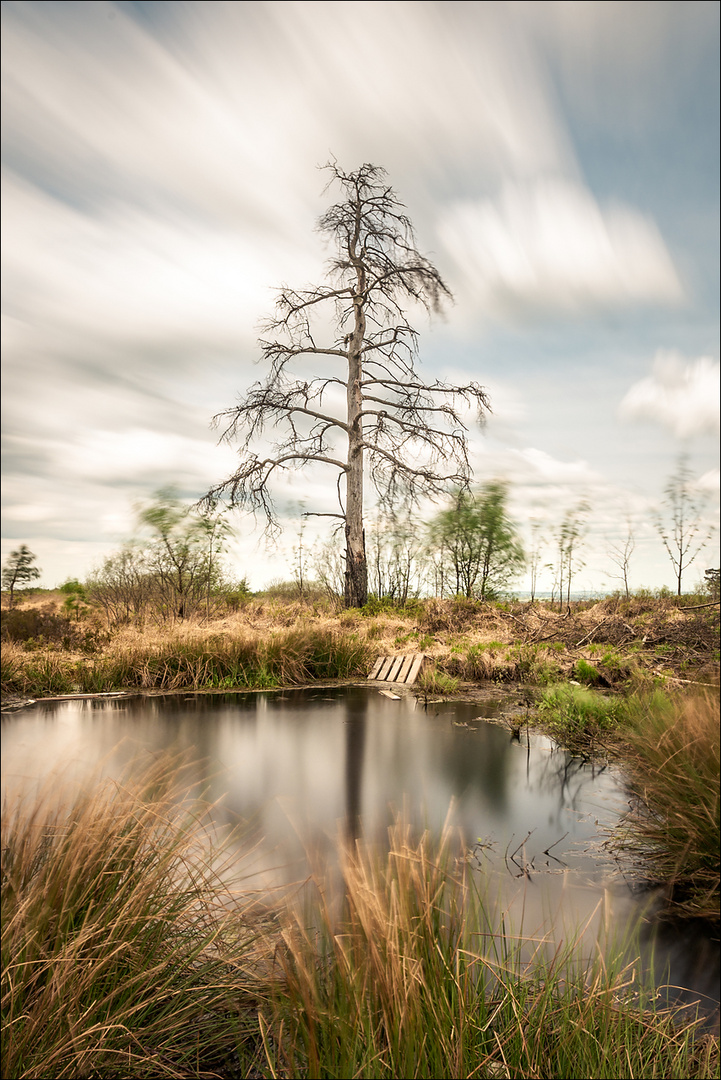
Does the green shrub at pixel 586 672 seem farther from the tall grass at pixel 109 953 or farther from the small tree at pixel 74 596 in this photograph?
the small tree at pixel 74 596

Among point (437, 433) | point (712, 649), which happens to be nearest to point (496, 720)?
point (712, 649)

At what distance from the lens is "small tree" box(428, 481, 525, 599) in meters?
17.6

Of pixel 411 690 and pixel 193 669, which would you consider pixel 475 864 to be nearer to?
pixel 411 690

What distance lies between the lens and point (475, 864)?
3.74 metres

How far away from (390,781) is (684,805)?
9.16 ft

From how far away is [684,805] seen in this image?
3.28 m

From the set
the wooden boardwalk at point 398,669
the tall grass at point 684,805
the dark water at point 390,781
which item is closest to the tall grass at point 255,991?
the dark water at point 390,781

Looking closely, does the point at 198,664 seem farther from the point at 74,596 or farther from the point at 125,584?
the point at 74,596

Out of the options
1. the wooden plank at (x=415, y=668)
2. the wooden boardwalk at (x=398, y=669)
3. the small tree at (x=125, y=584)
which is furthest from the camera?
the small tree at (x=125, y=584)

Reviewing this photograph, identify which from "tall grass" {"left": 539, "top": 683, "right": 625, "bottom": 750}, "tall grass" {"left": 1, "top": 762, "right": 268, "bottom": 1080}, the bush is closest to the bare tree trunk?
the bush

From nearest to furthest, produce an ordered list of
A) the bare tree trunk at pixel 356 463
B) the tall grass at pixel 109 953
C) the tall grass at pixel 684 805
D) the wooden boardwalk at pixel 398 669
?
the tall grass at pixel 109 953, the tall grass at pixel 684 805, the wooden boardwalk at pixel 398 669, the bare tree trunk at pixel 356 463

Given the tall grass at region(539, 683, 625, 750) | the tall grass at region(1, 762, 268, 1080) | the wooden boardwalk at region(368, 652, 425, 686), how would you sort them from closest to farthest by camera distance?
the tall grass at region(1, 762, 268, 1080)
the tall grass at region(539, 683, 625, 750)
the wooden boardwalk at region(368, 652, 425, 686)

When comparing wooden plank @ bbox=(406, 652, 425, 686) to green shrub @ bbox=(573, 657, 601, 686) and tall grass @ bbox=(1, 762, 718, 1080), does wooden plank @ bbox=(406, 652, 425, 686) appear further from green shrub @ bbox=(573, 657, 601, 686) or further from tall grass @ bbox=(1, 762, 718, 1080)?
tall grass @ bbox=(1, 762, 718, 1080)

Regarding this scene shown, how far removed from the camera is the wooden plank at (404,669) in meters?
10.0
